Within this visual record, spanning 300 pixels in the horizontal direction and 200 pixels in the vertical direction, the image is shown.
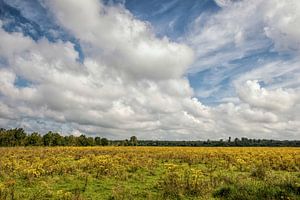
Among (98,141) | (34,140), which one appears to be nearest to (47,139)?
(34,140)

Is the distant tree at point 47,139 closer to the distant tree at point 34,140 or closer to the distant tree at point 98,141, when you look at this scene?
the distant tree at point 34,140

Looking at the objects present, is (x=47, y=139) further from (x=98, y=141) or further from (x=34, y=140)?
(x=98, y=141)

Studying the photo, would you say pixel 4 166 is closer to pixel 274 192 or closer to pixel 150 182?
pixel 150 182

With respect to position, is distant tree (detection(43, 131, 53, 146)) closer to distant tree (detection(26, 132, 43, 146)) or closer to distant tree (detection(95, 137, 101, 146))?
distant tree (detection(26, 132, 43, 146))

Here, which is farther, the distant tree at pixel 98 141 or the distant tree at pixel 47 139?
the distant tree at pixel 98 141

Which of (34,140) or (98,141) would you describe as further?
(98,141)

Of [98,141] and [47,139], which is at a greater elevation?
[98,141]

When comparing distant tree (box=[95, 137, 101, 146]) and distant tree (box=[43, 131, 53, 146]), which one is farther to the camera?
distant tree (box=[95, 137, 101, 146])

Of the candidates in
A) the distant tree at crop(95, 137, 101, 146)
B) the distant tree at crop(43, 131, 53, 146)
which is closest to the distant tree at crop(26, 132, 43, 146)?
the distant tree at crop(43, 131, 53, 146)

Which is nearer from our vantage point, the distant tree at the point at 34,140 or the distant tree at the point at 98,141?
the distant tree at the point at 34,140

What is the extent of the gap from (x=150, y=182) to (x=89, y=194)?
4.00m

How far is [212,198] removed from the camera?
1249 cm

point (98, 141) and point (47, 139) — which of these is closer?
point (47, 139)

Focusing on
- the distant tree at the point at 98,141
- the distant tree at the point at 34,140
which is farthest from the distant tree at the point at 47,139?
the distant tree at the point at 98,141
